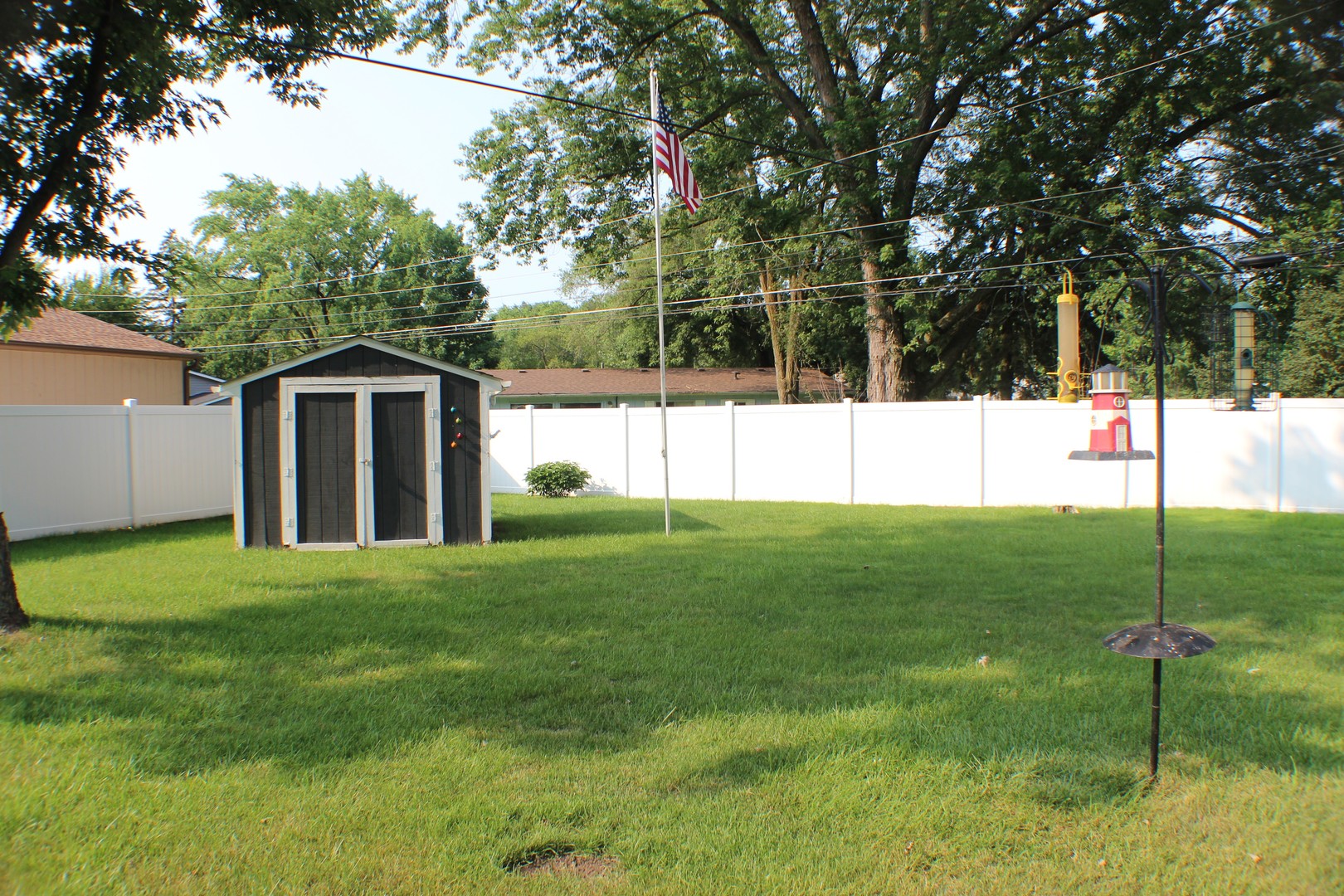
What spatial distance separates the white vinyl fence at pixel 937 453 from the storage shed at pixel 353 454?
593 cm

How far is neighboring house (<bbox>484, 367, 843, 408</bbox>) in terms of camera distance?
1286 inches

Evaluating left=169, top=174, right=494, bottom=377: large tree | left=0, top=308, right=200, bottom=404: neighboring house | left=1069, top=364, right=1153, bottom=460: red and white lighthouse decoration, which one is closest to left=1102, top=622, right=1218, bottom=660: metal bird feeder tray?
left=1069, top=364, right=1153, bottom=460: red and white lighthouse decoration

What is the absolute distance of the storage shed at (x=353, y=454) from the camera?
1058 centimetres

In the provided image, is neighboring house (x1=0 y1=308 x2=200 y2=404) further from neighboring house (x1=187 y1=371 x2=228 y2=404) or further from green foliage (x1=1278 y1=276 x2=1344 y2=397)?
green foliage (x1=1278 y1=276 x2=1344 y2=397)

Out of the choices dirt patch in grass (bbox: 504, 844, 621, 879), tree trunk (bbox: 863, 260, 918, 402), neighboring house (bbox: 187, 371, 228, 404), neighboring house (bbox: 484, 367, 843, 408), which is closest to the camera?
dirt patch in grass (bbox: 504, 844, 621, 879)

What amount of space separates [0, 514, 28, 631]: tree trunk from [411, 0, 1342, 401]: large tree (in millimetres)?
13419

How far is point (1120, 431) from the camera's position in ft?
18.8

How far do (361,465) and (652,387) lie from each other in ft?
73.8

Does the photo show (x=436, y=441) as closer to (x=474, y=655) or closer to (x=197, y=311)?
(x=474, y=655)

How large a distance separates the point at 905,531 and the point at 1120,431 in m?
5.61

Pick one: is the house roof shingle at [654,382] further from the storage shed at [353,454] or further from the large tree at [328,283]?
the storage shed at [353,454]

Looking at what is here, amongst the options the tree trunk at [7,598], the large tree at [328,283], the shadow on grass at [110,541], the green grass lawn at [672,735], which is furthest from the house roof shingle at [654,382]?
the tree trunk at [7,598]

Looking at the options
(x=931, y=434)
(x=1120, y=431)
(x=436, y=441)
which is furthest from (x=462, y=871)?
(x=931, y=434)

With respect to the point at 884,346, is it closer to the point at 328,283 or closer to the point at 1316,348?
the point at 1316,348
